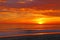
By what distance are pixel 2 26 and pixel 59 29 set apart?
512 millimetres

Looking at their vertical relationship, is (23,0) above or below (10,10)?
above

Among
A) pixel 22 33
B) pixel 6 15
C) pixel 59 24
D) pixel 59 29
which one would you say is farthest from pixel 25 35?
pixel 6 15

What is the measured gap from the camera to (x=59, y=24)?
2.10 m

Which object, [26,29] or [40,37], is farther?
[26,29]

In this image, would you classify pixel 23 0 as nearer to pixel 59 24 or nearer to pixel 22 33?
pixel 59 24

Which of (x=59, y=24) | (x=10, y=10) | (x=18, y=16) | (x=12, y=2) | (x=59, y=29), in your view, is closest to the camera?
(x=59, y=29)

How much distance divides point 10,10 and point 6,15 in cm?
16

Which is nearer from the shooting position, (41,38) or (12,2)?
(41,38)

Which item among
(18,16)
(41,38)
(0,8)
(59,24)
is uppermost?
(0,8)

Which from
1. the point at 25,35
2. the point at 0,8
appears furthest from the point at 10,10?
the point at 25,35

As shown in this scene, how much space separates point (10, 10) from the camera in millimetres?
2486

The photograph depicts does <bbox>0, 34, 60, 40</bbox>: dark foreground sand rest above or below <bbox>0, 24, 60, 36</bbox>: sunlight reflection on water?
below

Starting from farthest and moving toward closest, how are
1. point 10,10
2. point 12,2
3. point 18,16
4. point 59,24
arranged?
point 12,2 → point 10,10 → point 18,16 → point 59,24

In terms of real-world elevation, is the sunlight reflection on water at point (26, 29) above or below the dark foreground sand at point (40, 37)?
above
